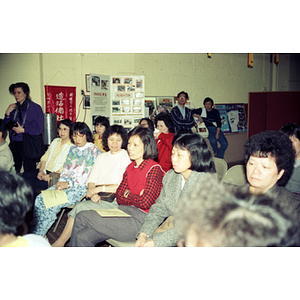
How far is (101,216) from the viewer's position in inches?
78.3

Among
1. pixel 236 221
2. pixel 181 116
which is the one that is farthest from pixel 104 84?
pixel 236 221

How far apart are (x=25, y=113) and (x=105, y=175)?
1.79 meters

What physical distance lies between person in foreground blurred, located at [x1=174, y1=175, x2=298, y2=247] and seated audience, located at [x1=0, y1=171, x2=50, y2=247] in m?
0.64

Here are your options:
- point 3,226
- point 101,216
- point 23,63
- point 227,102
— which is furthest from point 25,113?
point 227,102

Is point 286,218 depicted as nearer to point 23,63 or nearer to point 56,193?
point 56,193

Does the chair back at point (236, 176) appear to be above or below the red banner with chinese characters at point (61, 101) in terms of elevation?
below

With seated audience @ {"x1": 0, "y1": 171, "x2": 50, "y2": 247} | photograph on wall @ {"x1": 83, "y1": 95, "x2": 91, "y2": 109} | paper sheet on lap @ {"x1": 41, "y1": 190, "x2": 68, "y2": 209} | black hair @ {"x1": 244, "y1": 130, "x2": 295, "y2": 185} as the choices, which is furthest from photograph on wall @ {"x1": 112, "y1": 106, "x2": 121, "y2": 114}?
seated audience @ {"x1": 0, "y1": 171, "x2": 50, "y2": 247}

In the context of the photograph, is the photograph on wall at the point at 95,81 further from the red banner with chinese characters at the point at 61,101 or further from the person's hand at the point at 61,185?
the person's hand at the point at 61,185

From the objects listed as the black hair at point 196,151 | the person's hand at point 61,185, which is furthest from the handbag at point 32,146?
the black hair at point 196,151

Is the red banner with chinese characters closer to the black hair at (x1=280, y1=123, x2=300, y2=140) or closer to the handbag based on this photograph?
the handbag

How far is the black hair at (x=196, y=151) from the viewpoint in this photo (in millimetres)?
1832

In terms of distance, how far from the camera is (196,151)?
1832mm

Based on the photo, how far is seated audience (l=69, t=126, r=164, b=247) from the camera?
198cm

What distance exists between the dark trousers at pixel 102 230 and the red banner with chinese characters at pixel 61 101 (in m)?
3.61
